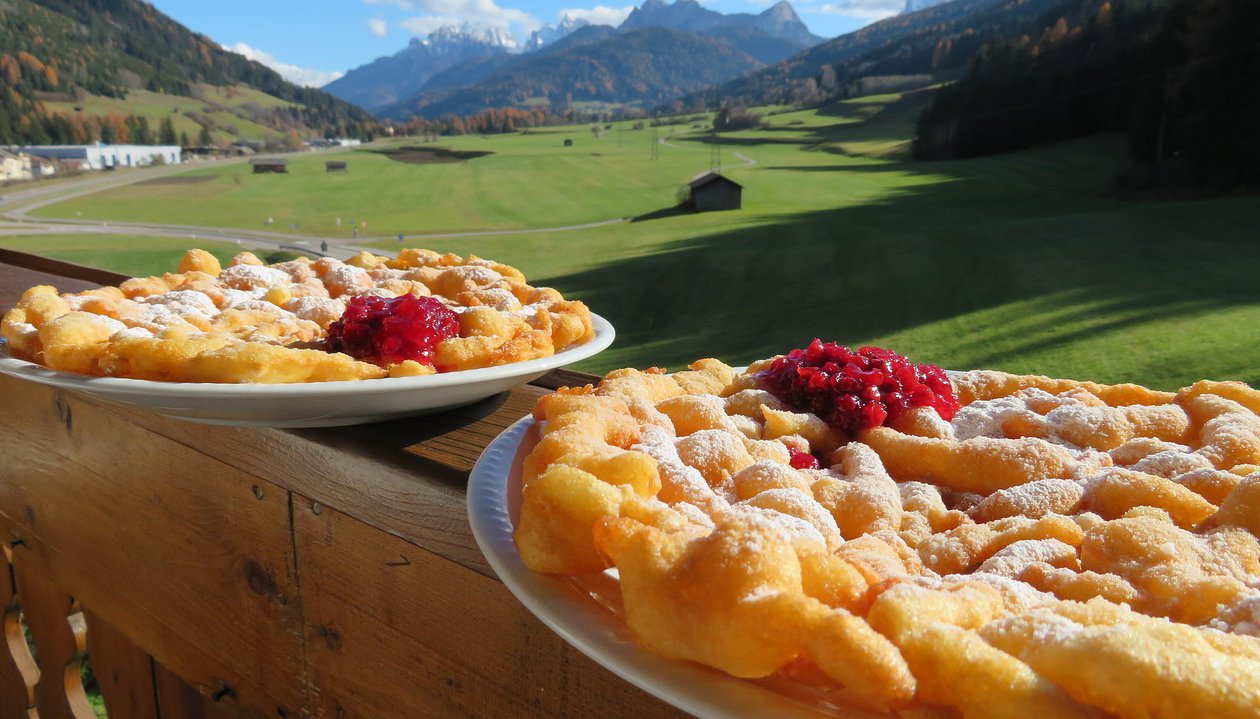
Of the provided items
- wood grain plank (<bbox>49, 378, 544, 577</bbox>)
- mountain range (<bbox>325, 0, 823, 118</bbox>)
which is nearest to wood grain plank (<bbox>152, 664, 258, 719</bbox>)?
wood grain plank (<bbox>49, 378, 544, 577</bbox>)

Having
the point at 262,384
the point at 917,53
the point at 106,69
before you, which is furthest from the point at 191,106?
the point at 262,384

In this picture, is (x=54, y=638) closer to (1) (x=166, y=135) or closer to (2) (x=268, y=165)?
Result: (1) (x=166, y=135)

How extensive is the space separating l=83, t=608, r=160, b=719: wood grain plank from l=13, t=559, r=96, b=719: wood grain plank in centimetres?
10

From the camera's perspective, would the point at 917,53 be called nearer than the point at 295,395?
No

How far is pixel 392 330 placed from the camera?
1036 mm

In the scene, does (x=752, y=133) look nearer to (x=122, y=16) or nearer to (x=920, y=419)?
(x=122, y=16)

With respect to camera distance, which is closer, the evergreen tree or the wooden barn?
the evergreen tree

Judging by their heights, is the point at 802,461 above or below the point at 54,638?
above

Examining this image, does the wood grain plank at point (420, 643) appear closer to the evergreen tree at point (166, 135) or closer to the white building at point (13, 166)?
the white building at point (13, 166)

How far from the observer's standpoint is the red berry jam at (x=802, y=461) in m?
0.76

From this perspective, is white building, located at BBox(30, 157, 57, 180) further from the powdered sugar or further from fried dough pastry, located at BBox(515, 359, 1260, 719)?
fried dough pastry, located at BBox(515, 359, 1260, 719)

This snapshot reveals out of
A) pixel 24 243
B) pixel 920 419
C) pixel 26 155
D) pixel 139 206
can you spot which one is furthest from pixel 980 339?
pixel 139 206

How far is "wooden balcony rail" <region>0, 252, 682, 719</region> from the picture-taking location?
0.81m

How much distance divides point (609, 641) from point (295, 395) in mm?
538
